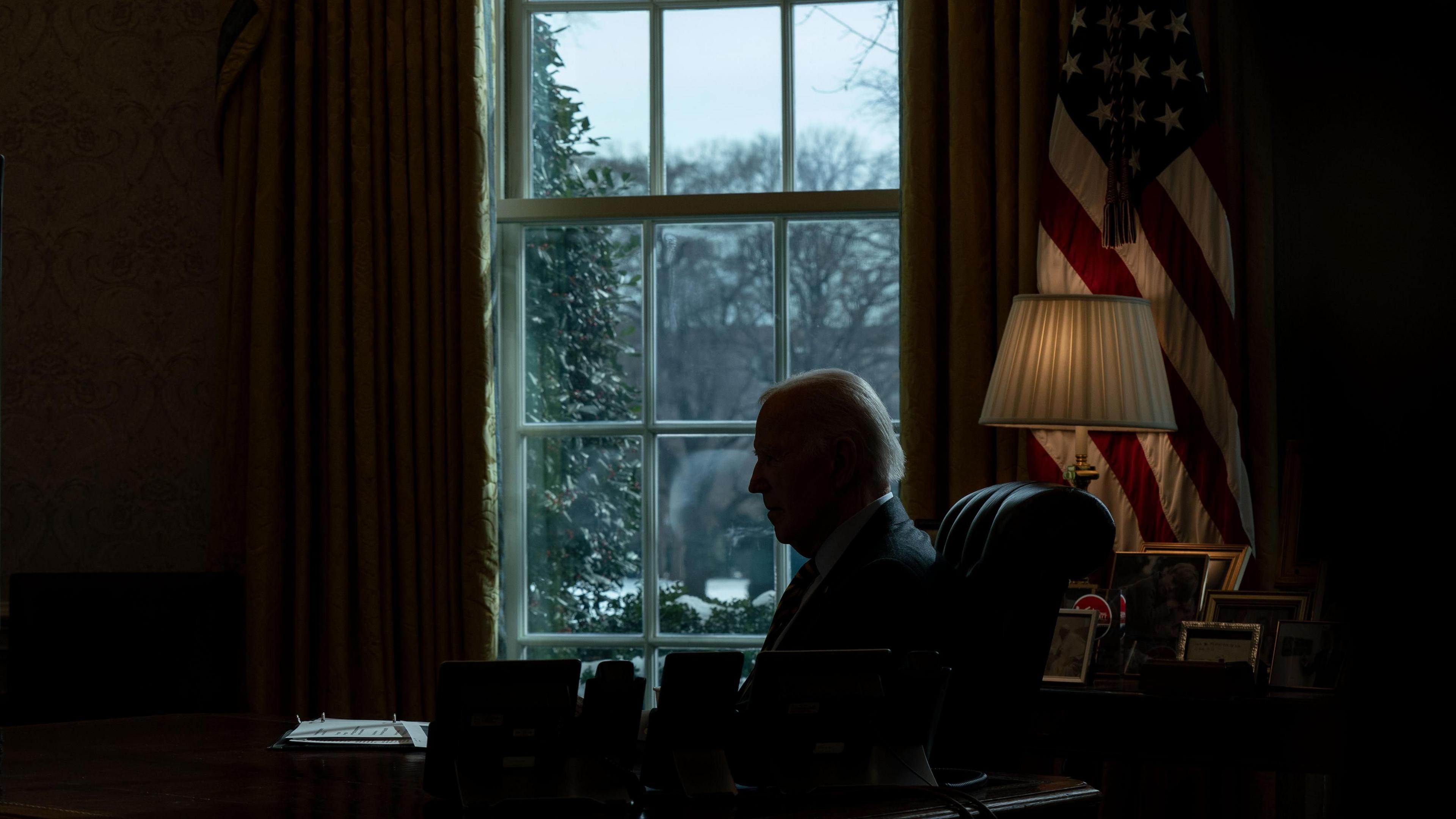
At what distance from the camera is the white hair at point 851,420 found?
216cm

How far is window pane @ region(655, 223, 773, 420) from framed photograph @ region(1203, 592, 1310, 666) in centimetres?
128

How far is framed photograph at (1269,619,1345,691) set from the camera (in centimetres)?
218

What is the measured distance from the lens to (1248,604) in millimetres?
2404

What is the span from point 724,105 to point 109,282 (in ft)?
5.50

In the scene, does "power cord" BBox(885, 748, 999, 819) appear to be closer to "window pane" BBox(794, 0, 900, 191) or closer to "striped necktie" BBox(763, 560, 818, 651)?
"striped necktie" BBox(763, 560, 818, 651)

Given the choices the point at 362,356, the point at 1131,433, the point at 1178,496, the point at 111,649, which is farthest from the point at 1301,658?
the point at 111,649

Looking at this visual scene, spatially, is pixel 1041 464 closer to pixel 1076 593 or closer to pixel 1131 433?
pixel 1131 433

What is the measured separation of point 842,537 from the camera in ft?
6.97

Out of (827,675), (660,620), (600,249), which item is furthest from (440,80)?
(827,675)

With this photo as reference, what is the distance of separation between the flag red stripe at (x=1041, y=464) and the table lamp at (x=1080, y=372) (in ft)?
0.65

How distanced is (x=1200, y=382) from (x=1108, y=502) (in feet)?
1.04

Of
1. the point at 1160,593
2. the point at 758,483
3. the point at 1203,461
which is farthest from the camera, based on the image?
the point at 1203,461

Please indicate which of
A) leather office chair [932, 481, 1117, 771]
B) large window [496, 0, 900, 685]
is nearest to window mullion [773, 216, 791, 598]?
large window [496, 0, 900, 685]

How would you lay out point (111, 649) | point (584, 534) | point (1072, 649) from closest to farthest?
point (1072, 649)
point (111, 649)
point (584, 534)
